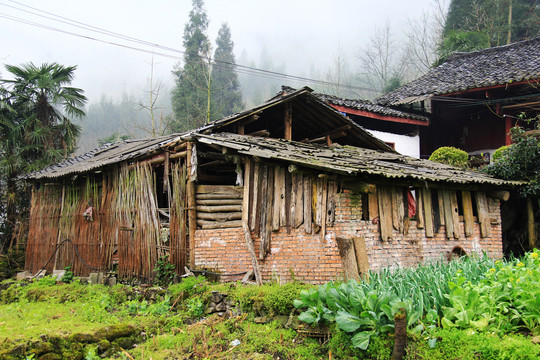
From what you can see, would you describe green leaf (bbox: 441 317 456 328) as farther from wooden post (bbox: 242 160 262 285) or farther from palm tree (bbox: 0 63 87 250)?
palm tree (bbox: 0 63 87 250)

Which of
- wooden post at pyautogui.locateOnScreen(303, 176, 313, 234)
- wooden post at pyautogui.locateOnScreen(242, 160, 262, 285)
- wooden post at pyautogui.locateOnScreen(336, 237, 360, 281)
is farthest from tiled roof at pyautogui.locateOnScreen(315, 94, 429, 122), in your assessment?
wooden post at pyautogui.locateOnScreen(336, 237, 360, 281)

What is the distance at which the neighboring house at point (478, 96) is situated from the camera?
51.6 feet

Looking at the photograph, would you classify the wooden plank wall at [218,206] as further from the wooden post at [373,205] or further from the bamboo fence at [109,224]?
the wooden post at [373,205]

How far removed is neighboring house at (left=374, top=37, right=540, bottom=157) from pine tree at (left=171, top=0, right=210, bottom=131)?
13.8 meters

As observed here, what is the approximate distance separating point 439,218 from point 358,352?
5518 millimetres

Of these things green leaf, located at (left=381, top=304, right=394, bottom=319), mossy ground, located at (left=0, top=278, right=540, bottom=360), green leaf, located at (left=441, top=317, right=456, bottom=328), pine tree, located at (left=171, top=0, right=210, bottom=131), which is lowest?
mossy ground, located at (left=0, top=278, right=540, bottom=360)

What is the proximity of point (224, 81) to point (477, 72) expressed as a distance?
2217cm

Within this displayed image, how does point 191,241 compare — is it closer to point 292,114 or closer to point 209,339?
point 209,339

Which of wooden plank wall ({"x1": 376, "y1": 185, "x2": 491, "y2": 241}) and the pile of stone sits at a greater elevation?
wooden plank wall ({"x1": 376, "y1": 185, "x2": 491, "y2": 241})

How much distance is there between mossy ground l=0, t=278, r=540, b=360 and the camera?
4.59 m

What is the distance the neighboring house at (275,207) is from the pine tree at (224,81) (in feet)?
57.7

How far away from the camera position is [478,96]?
1717cm

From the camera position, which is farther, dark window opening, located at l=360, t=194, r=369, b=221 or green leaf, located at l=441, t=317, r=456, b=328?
dark window opening, located at l=360, t=194, r=369, b=221

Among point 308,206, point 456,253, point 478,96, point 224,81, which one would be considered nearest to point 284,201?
point 308,206
